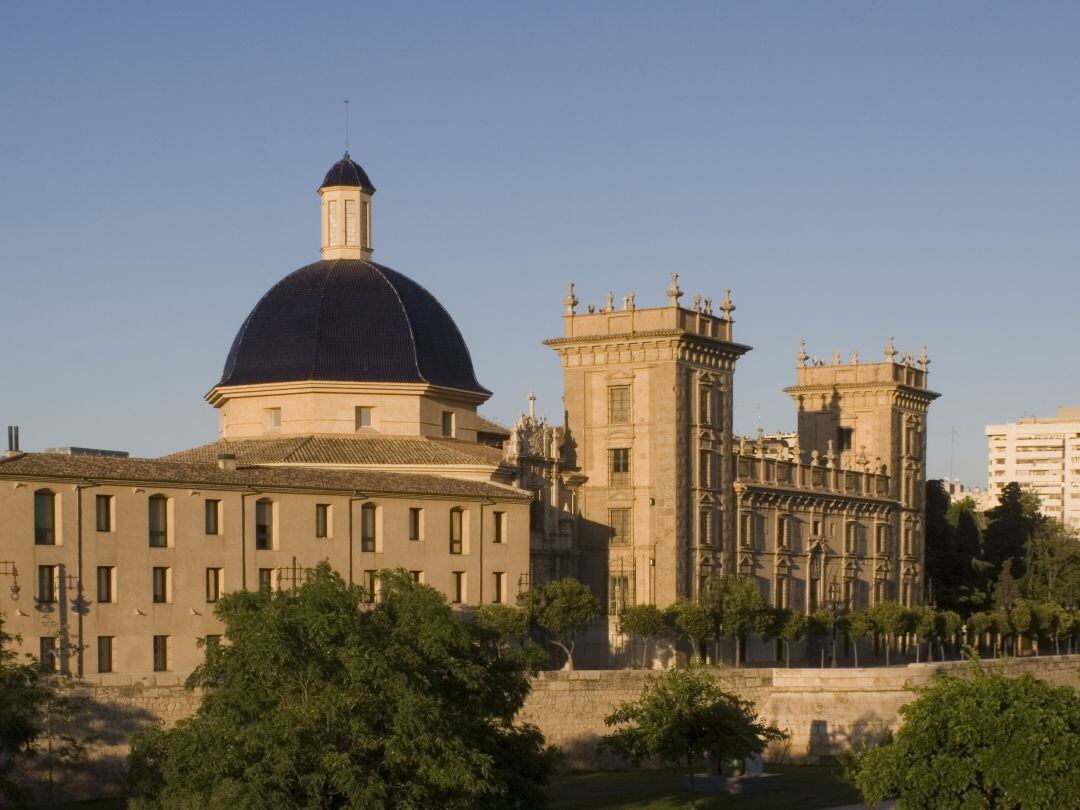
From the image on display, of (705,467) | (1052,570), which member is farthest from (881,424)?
(705,467)

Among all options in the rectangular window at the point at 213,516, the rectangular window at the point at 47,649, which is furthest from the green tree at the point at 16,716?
the rectangular window at the point at 213,516

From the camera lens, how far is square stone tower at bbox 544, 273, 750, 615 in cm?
7556

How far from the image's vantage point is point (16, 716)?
139ft

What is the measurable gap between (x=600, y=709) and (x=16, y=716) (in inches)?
760

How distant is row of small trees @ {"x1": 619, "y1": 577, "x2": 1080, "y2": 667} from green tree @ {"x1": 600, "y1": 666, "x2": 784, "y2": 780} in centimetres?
1146

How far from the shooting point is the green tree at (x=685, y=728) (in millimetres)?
54000

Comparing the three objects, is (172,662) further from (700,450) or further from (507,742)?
(700,450)

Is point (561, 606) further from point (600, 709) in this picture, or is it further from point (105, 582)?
point (105, 582)

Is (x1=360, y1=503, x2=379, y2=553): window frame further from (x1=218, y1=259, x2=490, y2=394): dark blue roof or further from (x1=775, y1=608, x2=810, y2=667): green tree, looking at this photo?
(x1=775, y1=608, x2=810, y2=667): green tree

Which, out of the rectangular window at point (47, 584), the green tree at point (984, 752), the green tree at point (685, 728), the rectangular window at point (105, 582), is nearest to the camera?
the green tree at point (984, 752)

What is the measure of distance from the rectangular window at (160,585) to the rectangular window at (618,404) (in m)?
24.6

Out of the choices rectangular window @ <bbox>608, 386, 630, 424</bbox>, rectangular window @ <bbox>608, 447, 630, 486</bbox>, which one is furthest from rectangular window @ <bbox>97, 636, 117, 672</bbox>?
rectangular window @ <bbox>608, 386, 630, 424</bbox>

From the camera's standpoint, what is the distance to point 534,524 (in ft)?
237

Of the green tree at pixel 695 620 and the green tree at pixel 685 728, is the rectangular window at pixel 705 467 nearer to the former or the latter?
the green tree at pixel 695 620
